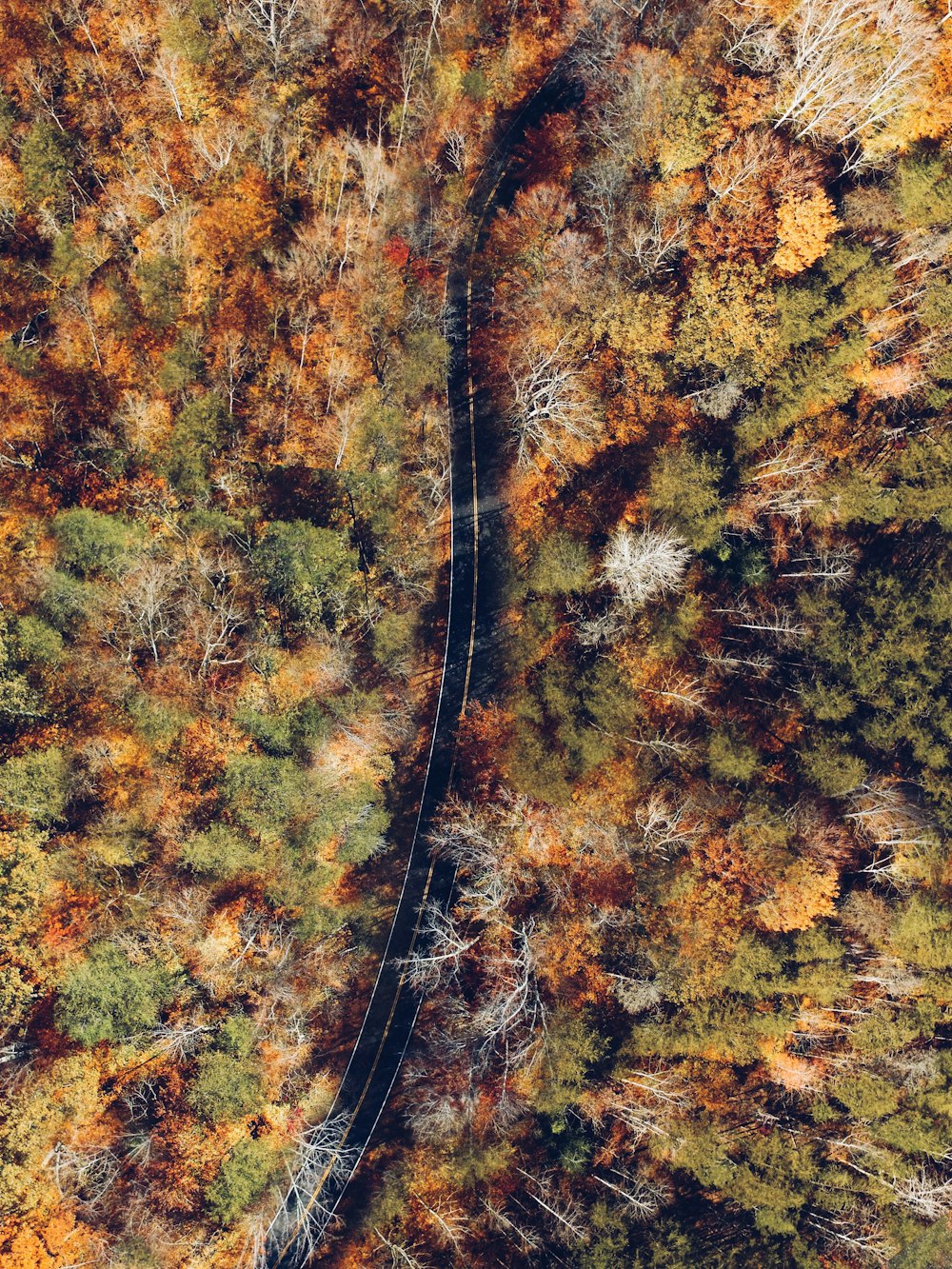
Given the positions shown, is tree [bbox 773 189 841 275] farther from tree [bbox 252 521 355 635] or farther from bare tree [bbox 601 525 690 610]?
tree [bbox 252 521 355 635]

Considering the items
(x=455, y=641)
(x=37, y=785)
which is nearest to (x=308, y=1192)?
(x=37, y=785)

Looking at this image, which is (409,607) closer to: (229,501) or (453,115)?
(229,501)

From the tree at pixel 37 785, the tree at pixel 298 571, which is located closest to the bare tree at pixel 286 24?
the tree at pixel 298 571

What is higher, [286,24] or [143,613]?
[286,24]

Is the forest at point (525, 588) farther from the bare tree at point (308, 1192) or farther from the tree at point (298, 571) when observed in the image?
the bare tree at point (308, 1192)

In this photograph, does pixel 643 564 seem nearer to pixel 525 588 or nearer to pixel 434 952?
pixel 525 588

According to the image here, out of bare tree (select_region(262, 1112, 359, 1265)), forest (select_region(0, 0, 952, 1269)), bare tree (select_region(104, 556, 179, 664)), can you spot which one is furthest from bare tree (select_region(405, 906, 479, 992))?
bare tree (select_region(104, 556, 179, 664))
